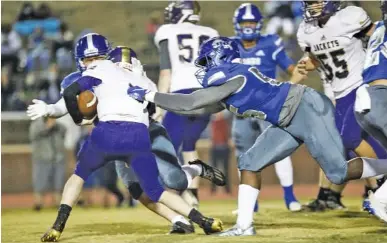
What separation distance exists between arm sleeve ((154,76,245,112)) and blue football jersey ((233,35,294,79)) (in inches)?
102

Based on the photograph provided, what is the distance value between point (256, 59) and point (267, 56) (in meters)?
0.12

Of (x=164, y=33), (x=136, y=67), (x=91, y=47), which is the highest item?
(x=164, y=33)

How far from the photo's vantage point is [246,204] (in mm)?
6703

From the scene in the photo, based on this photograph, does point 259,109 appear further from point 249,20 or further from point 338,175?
point 249,20

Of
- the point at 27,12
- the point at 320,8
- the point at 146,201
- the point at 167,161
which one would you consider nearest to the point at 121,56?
the point at 167,161

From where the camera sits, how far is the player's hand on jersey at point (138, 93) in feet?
21.5

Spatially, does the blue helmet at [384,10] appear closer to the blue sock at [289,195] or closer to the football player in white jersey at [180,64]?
the football player in white jersey at [180,64]

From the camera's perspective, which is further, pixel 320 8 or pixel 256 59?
pixel 256 59

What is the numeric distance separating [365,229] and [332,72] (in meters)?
1.53

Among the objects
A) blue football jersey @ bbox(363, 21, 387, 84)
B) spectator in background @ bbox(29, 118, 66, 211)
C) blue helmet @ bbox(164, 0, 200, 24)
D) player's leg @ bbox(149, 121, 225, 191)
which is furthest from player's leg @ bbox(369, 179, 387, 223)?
spectator in background @ bbox(29, 118, 66, 211)

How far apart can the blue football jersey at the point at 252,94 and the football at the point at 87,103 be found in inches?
36.3

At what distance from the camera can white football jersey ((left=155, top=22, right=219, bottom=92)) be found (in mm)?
8578

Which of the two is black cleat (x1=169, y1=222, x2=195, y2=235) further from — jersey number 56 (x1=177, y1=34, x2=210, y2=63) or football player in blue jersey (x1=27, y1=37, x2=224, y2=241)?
jersey number 56 (x1=177, y1=34, x2=210, y2=63)

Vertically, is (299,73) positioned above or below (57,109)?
above
